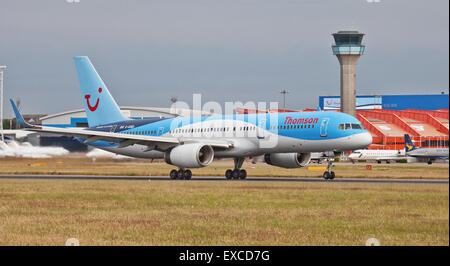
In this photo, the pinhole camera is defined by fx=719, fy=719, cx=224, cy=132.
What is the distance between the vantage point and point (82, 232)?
71.3ft

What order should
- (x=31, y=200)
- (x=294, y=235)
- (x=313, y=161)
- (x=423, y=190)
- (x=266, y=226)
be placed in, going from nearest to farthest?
1. (x=294, y=235)
2. (x=266, y=226)
3. (x=31, y=200)
4. (x=423, y=190)
5. (x=313, y=161)

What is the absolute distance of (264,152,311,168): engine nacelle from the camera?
54.4 metres

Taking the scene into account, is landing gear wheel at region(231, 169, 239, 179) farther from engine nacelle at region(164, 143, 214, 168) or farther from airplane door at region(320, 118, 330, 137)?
airplane door at region(320, 118, 330, 137)

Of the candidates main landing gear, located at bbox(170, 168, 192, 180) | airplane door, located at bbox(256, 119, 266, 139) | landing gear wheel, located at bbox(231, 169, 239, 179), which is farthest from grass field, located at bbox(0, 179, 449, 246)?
landing gear wheel, located at bbox(231, 169, 239, 179)

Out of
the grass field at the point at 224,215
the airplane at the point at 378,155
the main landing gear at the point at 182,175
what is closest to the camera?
the grass field at the point at 224,215

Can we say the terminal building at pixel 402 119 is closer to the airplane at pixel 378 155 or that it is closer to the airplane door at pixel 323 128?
the airplane at pixel 378 155

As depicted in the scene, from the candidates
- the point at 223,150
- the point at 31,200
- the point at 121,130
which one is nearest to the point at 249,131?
the point at 223,150

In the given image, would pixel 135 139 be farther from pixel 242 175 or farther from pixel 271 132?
pixel 271 132

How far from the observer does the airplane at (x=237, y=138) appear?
162 feet

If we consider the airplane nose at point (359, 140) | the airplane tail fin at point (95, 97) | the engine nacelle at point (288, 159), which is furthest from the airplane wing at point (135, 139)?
the airplane nose at point (359, 140)

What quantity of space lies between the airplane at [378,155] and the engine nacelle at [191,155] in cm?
6011

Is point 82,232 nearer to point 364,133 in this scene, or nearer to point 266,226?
point 266,226

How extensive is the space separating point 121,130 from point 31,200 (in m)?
28.9

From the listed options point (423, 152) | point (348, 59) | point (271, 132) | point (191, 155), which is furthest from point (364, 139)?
point (348, 59)
